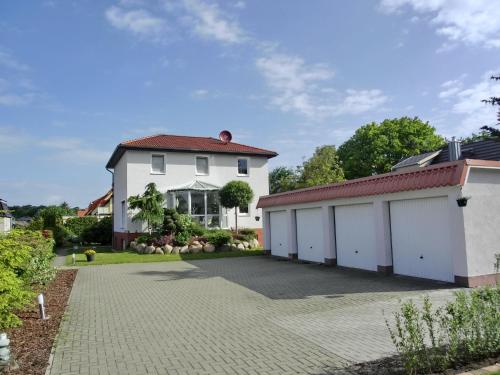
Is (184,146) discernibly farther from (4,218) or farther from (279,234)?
(4,218)

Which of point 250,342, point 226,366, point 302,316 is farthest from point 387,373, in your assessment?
point 302,316

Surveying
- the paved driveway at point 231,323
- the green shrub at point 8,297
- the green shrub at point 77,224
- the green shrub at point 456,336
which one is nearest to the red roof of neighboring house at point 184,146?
the green shrub at point 77,224

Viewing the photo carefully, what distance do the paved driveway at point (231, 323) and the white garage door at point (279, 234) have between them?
17.2ft

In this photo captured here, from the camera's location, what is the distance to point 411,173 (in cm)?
1204

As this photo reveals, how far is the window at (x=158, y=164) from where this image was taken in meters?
29.0

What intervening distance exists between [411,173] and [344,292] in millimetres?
3988

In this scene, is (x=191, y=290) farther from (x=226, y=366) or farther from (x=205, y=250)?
(x=205, y=250)

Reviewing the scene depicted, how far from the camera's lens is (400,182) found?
12328 millimetres

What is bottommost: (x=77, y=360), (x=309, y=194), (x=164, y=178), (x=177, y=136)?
(x=77, y=360)

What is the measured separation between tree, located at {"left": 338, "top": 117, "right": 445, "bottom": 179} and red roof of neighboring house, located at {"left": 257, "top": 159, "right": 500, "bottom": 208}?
34020 millimetres

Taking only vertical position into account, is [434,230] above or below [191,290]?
above

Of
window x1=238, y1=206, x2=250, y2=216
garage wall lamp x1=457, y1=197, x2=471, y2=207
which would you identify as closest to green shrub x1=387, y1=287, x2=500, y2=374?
garage wall lamp x1=457, y1=197, x2=471, y2=207

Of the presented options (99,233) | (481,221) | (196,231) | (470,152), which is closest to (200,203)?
(196,231)

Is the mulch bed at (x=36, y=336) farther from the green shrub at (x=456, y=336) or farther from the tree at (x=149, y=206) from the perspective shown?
the tree at (x=149, y=206)
